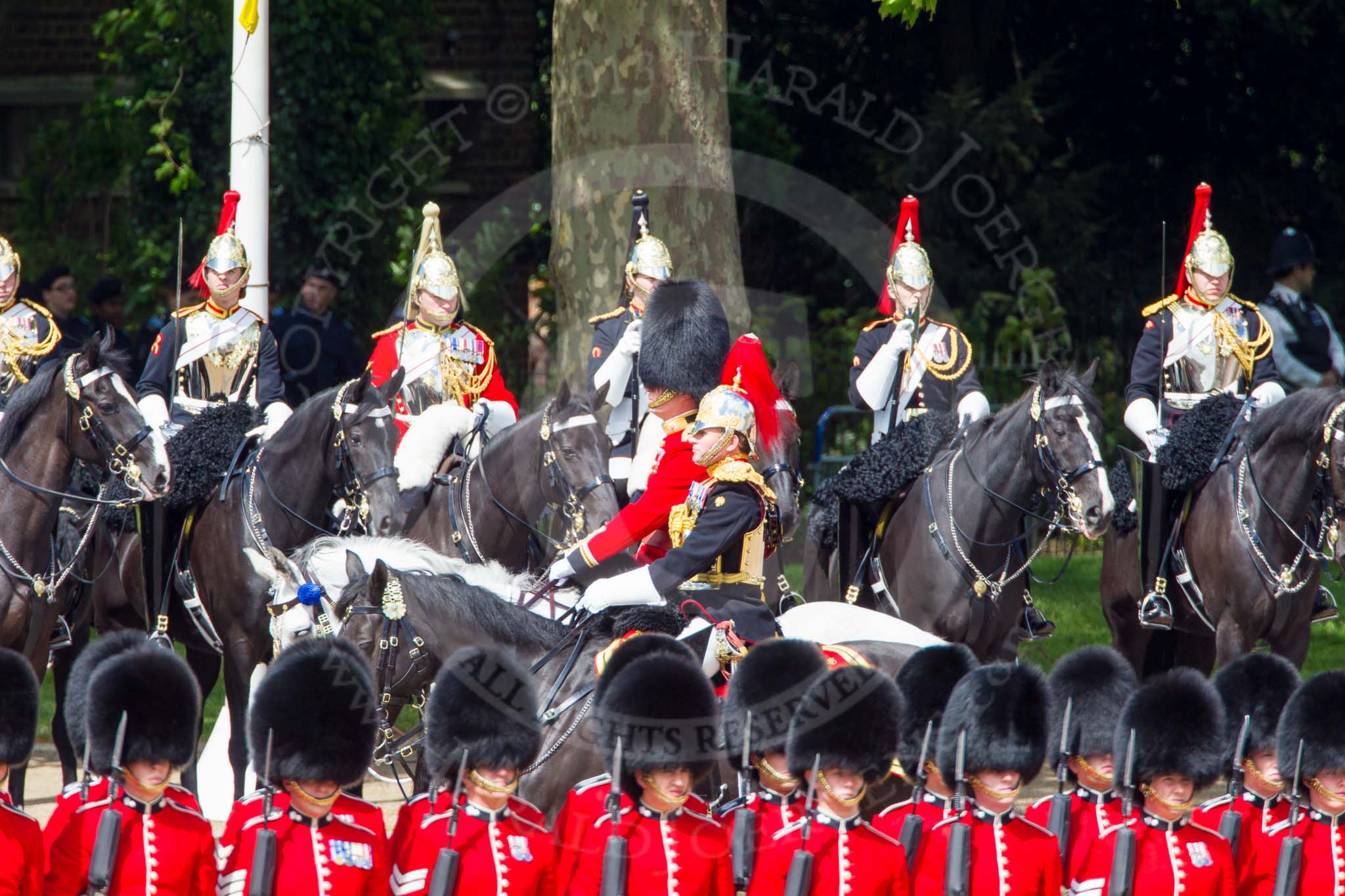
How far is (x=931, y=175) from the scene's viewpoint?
15.4 meters

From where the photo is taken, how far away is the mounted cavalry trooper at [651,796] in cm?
492

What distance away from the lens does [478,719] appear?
5.00 metres

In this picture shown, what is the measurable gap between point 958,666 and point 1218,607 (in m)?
2.89

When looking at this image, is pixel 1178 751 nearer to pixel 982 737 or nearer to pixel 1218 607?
pixel 982 737

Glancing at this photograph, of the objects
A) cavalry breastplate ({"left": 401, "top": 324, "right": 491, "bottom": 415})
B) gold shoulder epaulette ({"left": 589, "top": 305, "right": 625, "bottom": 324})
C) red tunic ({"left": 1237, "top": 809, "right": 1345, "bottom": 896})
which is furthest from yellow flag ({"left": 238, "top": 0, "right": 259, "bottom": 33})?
red tunic ({"left": 1237, "top": 809, "right": 1345, "bottom": 896})

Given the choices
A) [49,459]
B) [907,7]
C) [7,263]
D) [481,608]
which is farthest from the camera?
[907,7]

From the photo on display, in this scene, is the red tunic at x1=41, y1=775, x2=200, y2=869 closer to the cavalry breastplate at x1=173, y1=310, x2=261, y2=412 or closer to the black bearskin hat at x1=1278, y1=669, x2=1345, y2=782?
the black bearskin hat at x1=1278, y1=669, x2=1345, y2=782

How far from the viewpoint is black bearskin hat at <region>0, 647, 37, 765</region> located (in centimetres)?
502

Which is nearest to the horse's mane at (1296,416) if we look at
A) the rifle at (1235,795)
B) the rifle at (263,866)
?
the rifle at (1235,795)

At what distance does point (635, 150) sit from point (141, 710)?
6.35m

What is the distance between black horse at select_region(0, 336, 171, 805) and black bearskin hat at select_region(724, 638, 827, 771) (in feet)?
9.32

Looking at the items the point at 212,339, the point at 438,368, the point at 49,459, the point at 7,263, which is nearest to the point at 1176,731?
the point at 49,459

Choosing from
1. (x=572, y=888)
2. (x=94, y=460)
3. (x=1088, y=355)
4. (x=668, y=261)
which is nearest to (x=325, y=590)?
(x=572, y=888)

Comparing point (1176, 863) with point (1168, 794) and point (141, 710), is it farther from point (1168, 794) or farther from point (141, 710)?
point (141, 710)
